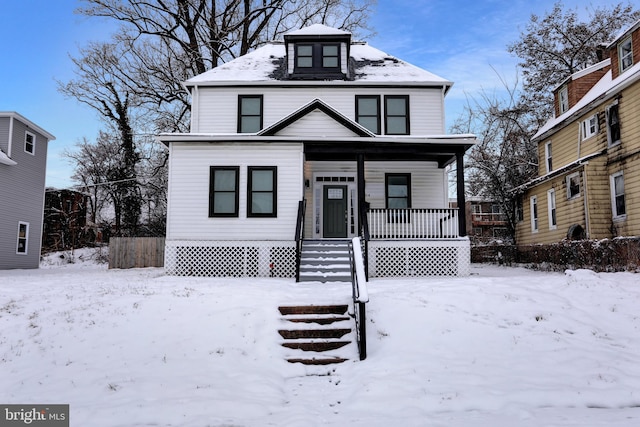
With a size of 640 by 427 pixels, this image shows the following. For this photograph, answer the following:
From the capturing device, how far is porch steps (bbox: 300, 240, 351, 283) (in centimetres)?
1170

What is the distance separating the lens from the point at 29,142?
66.6ft

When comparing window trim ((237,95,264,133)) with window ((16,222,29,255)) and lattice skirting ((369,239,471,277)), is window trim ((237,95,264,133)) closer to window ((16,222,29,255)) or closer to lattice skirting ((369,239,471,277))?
lattice skirting ((369,239,471,277))

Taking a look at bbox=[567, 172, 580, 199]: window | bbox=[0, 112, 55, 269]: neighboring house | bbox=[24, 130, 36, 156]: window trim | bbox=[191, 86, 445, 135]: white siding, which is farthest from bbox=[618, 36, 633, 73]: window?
bbox=[24, 130, 36, 156]: window trim

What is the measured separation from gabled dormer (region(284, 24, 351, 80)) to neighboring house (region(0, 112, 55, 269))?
1211cm

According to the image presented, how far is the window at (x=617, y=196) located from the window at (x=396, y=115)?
824cm

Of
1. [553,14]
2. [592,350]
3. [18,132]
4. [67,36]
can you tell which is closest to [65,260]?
[18,132]

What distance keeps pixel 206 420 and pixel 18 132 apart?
784 inches

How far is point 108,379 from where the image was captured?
18.2 ft

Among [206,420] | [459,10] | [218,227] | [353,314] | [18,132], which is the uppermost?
[459,10]

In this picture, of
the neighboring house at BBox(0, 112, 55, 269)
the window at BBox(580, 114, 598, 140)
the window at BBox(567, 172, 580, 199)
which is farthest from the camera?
the neighboring house at BBox(0, 112, 55, 269)

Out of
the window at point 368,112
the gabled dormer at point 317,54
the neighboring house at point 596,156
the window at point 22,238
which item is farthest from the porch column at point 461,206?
the window at point 22,238

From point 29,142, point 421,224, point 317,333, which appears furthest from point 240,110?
point 317,333

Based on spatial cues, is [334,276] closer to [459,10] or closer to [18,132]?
[459,10]

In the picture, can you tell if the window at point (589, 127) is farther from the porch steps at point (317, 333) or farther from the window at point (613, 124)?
the porch steps at point (317, 333)
